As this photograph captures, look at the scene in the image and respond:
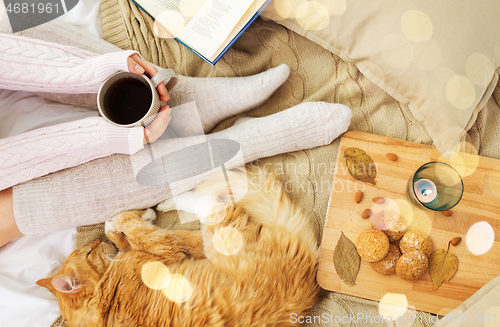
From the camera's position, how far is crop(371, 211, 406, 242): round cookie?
68 cm

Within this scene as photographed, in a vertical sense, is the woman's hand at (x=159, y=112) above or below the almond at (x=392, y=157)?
above

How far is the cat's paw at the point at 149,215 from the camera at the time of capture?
0.78 meters

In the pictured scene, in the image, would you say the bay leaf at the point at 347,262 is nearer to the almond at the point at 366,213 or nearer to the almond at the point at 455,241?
the almond at the point at 366,213

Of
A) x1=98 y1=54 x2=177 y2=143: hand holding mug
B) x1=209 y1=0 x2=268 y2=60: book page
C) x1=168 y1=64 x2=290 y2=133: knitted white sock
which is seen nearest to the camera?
x1=98 y1=54 x2=177 y2=143: hand holding mug

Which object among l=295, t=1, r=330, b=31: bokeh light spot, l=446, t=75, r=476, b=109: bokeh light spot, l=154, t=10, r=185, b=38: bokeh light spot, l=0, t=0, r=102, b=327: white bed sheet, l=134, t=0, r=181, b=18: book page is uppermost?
l=295, t=1, r=330, b=31: bokeh light spot

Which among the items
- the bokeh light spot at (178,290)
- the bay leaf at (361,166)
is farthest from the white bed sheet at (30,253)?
the bay leaf at (361,166)

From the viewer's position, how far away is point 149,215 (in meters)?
0.78

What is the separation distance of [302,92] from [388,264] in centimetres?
55

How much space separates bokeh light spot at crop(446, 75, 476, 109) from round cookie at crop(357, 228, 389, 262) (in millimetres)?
365

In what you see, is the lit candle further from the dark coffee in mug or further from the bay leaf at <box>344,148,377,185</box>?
the dark coffee in mug

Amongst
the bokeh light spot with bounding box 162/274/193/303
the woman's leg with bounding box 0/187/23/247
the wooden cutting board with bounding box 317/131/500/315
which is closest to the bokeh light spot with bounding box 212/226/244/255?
the bokeh light spot with bounding box 162/274/193/303

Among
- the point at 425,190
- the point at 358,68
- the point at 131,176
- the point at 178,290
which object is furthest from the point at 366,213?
the point at 131,176

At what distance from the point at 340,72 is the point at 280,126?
9.7 inches

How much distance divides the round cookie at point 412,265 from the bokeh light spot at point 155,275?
577 mm
